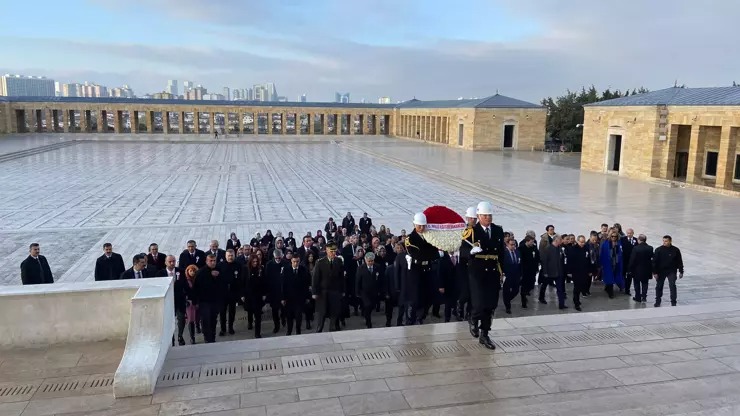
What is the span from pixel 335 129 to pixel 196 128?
14290 millimetres

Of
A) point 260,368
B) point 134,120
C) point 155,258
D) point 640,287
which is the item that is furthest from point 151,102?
point 260,368

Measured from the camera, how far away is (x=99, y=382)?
13.8ft

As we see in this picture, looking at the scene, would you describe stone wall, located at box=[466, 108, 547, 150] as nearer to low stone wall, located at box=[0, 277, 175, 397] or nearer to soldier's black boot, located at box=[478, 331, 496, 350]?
soldier's black boot, located at box=[478, 331, 496, 350]

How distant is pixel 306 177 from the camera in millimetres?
24156

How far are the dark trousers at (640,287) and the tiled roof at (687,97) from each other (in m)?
15.1

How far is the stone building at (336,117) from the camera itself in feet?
124

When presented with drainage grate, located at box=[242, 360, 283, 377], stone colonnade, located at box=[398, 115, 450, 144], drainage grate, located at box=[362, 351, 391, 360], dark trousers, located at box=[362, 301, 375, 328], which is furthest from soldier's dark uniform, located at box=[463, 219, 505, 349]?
stone colonnade, located at box=[398, 115, 450, 144]

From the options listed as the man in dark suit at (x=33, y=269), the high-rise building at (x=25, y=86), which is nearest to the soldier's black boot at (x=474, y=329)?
the man in dark suit at (x=33, y=269)

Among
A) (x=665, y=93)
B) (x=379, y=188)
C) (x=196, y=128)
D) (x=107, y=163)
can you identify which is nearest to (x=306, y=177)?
(x=379, y=188)

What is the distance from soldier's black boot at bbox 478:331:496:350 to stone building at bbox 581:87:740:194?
1809 centimetres

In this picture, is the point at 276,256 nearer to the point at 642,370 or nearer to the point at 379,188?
the point at 642,370

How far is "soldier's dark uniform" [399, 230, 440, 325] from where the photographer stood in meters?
5.54

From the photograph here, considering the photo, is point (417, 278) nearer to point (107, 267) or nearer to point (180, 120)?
point (107, 267)

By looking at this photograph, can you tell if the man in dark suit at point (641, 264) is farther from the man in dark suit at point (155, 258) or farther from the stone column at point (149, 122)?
the stone column at point (149, 122)
